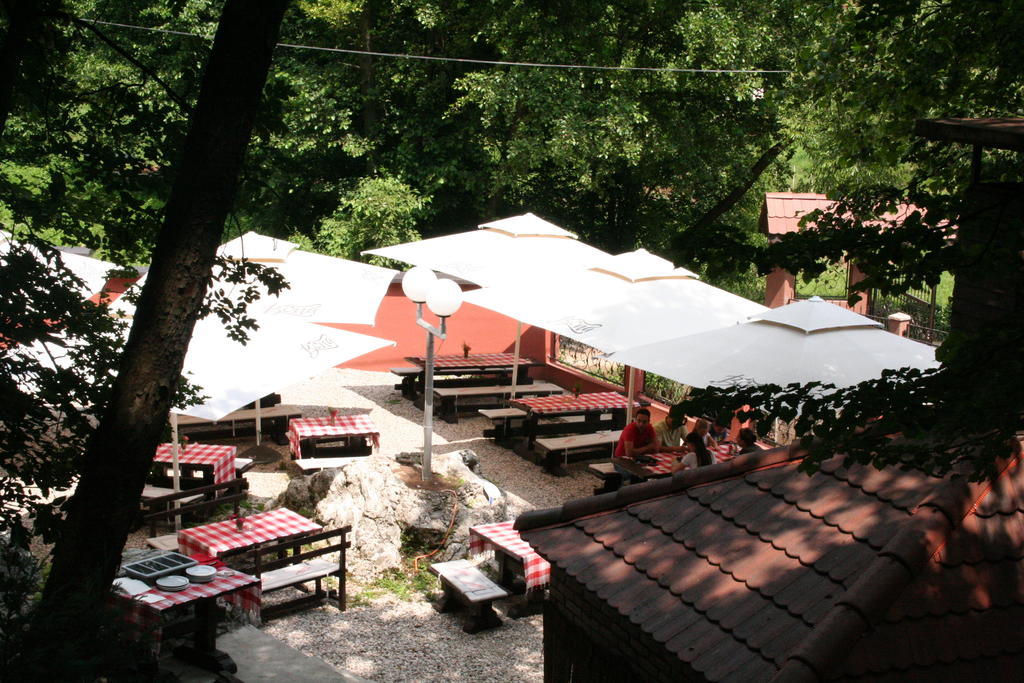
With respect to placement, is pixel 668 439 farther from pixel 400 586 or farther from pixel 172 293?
pixel 172 293

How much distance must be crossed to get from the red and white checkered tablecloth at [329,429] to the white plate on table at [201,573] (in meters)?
4.33

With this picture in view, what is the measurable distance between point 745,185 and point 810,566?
839 inches

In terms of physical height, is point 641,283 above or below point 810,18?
below

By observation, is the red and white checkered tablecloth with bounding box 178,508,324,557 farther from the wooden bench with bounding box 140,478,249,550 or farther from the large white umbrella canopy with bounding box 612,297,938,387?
the large white umbrella canopy with bounding box 612,297,938,387

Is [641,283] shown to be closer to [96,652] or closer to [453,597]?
[453,597]

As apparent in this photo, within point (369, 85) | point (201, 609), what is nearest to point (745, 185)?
point (369, 85)

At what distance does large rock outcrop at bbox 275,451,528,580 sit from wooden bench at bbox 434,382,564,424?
3895mm

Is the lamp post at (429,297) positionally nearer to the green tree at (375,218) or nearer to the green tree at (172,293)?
the green tree at (172,293)

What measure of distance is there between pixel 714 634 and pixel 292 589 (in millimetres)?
6006

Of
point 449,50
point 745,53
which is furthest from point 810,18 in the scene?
point 449,50

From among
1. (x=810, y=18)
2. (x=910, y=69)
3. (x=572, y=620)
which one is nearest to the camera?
(x=572, y=620)

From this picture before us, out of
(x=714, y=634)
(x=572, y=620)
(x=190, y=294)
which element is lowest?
(x=572, y=620)

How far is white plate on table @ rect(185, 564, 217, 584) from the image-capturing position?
24.5 feet

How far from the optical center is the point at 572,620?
533 cm
